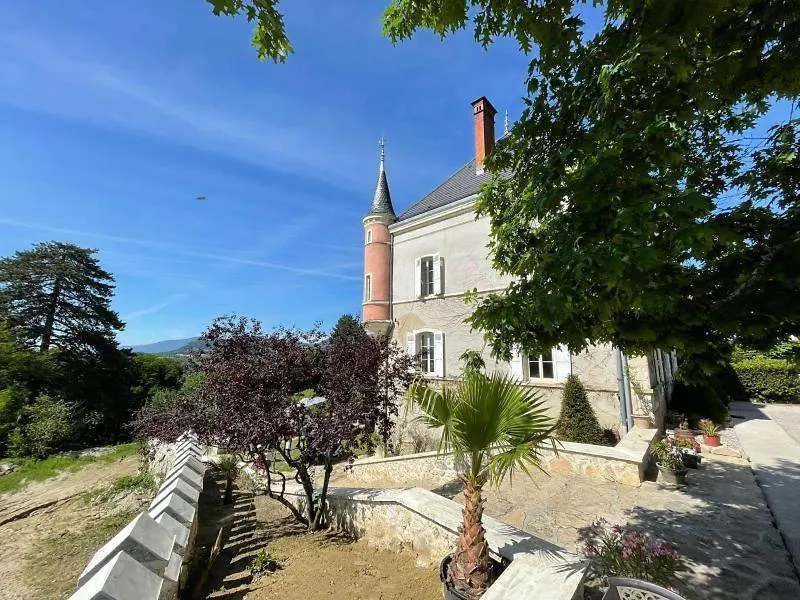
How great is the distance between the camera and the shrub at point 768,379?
16531mm

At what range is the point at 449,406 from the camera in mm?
3533

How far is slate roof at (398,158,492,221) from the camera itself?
1453 centimetres

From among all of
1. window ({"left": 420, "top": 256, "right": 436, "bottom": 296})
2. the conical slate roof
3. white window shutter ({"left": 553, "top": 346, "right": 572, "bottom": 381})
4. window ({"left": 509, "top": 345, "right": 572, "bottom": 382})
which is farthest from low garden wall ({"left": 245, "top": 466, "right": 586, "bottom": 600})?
the conical slate roof

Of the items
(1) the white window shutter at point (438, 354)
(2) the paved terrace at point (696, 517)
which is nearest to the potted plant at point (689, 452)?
(2) the paved terrace at point (696, 517)

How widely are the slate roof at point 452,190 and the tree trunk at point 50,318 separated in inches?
939

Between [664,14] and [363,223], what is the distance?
15.7 m

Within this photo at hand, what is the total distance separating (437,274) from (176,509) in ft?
36.4

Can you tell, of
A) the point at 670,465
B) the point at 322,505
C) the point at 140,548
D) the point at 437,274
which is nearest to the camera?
the point at 140,548

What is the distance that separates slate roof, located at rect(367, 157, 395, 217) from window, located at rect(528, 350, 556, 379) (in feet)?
31.5

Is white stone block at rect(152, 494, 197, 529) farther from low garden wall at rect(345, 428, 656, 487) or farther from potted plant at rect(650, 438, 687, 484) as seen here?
potted plant at rect(650, 438, 687, 484)

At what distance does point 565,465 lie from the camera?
7.12m

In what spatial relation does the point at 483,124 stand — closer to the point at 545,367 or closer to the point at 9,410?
the point at 545,367

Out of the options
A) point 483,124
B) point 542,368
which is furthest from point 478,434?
point 483,124

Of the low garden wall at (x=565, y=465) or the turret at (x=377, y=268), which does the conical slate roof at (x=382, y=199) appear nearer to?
the turret at (x=377, y=268)
